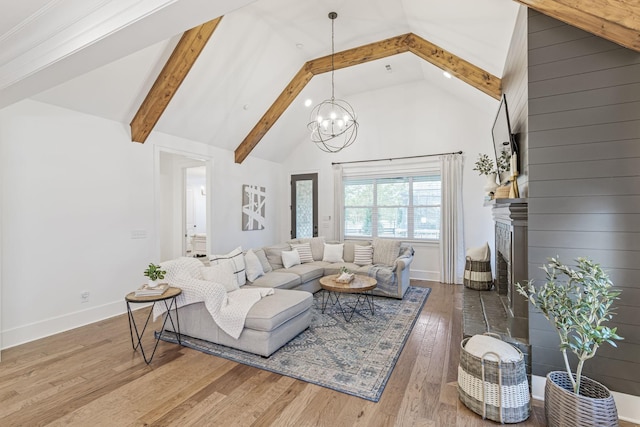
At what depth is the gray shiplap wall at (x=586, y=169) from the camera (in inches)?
Result: 77.2

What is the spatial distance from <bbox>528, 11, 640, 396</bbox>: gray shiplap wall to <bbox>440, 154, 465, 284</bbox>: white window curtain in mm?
3319

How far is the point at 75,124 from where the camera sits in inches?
139

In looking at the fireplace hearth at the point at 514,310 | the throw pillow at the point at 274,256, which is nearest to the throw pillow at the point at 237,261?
the throw pillow at the point at 274,256

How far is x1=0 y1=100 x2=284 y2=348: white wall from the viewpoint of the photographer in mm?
3072

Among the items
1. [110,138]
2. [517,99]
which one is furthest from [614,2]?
[110,138]

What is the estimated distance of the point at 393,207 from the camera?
623 cm

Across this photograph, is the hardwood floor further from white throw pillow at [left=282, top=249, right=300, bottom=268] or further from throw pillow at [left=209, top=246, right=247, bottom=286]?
white throw pillow at [left=282, top=249, right=300, bottom=268]

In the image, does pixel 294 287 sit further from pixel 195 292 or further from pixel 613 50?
pixel 613 50

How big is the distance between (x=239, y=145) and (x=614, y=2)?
5.46 metres

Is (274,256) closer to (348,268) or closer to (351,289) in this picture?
(348,268)

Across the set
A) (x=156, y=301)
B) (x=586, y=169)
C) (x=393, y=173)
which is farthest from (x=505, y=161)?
(x=156, y=301)

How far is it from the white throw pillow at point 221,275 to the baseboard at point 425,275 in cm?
387

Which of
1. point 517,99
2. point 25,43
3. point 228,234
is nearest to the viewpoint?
point 25,43

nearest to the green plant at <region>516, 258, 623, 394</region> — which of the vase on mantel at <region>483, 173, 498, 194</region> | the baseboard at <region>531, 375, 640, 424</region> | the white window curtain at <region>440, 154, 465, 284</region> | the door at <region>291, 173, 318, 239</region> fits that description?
the baseboard at <region>531, 375, 640, 424</region>
